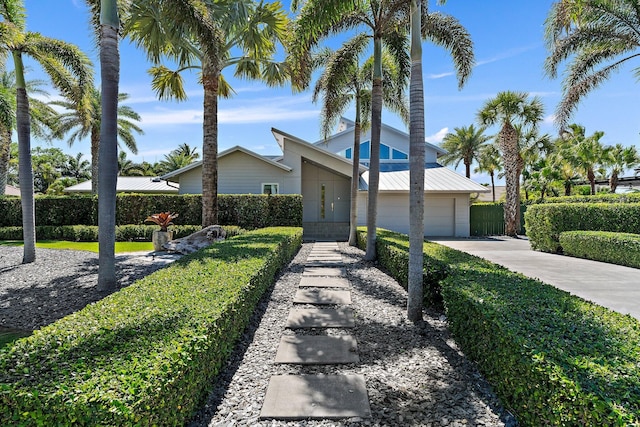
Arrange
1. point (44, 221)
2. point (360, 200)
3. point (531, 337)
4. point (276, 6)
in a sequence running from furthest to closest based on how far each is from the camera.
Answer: point (360, 200) → point (44, 221) → point (276, 6) → point (531, 337)

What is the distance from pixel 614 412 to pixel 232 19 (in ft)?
40.2

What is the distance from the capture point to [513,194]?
21.9m

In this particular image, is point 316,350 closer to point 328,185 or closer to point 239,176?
point 239,176

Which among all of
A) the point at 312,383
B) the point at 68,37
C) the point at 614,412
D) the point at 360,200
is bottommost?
the point at 312,383

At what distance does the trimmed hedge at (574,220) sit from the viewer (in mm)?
12484

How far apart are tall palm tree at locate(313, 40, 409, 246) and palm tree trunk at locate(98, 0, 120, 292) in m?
6.43

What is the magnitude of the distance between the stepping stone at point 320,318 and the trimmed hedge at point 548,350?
1681 mm

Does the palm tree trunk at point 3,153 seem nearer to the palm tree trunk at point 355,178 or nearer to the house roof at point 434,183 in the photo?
the palm tree trunk at point 355,178

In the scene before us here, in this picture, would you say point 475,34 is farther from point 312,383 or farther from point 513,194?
point 513,194

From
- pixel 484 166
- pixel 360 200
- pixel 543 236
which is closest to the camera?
pixel 543 236

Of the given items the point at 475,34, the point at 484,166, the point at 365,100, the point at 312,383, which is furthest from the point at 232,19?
the point at 484,166

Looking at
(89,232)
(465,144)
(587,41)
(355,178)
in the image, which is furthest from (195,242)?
(465,144)

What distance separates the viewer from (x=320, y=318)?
5.75 meters

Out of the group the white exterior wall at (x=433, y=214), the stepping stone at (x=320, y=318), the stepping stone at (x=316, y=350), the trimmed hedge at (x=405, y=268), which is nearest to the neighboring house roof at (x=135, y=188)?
the white exterior wall at (x=433, y=214)
